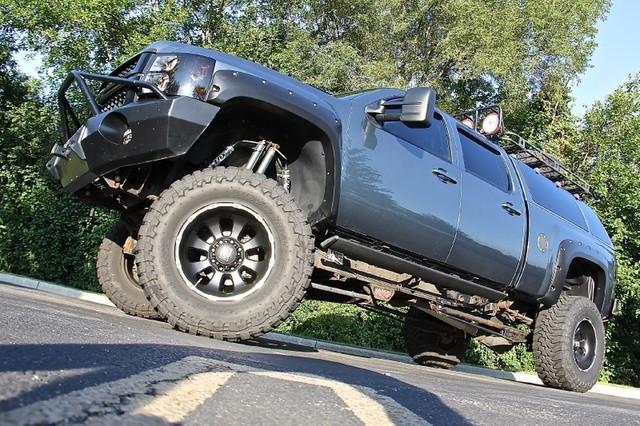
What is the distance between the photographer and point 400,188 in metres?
4.50

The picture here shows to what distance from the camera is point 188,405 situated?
1.58 meters

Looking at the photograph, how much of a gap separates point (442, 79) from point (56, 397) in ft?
67.6

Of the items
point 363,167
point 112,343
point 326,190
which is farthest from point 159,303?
point 363,167

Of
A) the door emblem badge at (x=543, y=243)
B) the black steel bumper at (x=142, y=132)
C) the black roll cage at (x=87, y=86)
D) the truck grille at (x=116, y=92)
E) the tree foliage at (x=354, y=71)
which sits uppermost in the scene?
the tree foliage at (x=354, y=71)

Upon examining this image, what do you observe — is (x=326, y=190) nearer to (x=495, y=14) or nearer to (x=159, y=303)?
(x=159, y=303)

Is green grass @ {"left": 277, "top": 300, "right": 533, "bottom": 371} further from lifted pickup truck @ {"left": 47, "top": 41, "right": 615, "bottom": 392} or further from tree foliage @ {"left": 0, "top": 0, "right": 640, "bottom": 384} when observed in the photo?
lifted pickup truck @ {"left": 47, "top": 41, "right": 615, "bottom": 392}

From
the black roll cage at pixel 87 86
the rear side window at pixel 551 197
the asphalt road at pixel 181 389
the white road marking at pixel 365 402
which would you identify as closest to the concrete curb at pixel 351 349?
the rear side window at pixel 551 197

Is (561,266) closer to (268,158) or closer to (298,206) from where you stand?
(298,206)

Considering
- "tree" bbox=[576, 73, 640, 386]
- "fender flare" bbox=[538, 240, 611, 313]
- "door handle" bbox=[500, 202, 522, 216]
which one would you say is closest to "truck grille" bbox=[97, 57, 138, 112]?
"door handle" bbox=[500, 202, 522, 216]

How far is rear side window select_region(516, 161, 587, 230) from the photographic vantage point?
631 centimetres

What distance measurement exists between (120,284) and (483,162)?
11.8 feet

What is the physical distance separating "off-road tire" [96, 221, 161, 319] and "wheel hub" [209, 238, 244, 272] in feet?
5.01

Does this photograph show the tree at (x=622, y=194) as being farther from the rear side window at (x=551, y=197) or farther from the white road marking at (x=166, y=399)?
the white road marking at (x=166, y=399)

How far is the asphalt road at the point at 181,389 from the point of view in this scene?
140 cm
